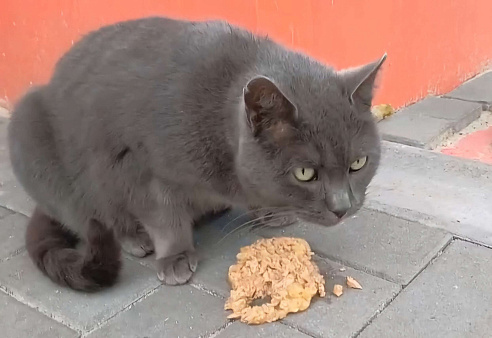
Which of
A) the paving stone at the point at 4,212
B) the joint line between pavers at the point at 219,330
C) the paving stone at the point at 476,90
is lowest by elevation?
the paving stone at the point at 476,90

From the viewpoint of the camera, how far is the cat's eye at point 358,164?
4.58 feet

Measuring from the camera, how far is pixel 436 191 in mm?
2049

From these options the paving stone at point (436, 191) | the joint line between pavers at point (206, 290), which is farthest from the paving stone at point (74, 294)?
the paving stone at point (436, 191)

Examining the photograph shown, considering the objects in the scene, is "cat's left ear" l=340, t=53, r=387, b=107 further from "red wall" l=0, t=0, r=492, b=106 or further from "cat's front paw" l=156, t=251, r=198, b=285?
"red wall" l=0, t=0, r=492, b=106

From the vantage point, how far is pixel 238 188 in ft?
5.02

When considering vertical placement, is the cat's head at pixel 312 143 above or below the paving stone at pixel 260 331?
above

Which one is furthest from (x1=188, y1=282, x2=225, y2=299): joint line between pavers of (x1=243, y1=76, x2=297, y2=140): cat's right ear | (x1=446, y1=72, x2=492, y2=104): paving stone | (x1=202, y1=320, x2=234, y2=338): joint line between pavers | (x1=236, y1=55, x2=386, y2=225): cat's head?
(x1=446, y1=72, x2=492, y2=104): paving stone

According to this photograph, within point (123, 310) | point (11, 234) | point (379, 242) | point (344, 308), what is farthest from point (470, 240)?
point (11, 234)

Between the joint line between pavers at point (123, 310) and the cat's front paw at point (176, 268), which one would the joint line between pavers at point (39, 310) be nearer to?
the joint line between pavers at point (123, 310)

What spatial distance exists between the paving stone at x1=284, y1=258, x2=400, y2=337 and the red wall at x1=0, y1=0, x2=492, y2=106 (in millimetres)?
979

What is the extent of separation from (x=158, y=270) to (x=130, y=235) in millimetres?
181

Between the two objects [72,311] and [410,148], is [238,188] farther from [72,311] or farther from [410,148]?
[410,148]

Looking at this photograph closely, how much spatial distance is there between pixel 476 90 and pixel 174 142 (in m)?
2.14

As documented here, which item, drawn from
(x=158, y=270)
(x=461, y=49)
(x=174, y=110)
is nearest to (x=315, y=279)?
(x=158, y=270)
